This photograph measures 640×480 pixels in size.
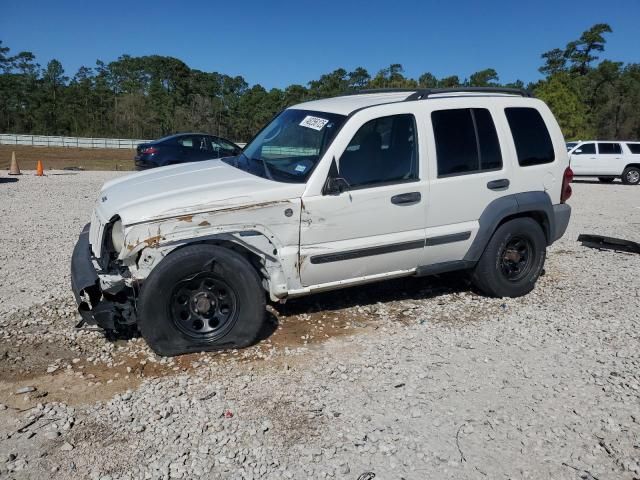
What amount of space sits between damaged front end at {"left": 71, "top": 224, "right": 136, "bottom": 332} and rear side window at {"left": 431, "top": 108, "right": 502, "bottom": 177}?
2883 mm

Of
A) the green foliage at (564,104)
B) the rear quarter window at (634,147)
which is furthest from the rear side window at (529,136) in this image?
the green foliage at (564,104)

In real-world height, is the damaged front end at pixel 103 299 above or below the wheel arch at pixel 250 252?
below

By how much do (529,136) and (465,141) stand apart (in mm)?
850

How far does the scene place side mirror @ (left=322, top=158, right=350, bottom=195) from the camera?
14.3 ft

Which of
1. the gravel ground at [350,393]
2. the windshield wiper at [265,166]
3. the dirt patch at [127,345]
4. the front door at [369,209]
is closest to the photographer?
the gravel ground at [350,393]

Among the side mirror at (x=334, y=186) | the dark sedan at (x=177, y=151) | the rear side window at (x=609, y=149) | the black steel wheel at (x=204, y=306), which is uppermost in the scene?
the rear side window at (x=609, y=149)

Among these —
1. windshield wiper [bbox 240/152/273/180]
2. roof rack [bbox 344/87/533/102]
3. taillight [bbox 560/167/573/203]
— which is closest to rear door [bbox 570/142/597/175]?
taillight [bbox 560/167/573/203]

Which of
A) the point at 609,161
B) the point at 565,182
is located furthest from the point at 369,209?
the point at 609,161

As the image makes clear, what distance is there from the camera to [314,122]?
16.0 feet

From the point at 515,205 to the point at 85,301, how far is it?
3.95 meters

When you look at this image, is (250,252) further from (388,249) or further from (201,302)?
(388,249)

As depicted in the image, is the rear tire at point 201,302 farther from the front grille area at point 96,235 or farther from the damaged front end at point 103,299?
the front grille area at point 96,235

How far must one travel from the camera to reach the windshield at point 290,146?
14.8 ft

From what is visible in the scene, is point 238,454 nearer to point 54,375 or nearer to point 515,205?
point 54,375
